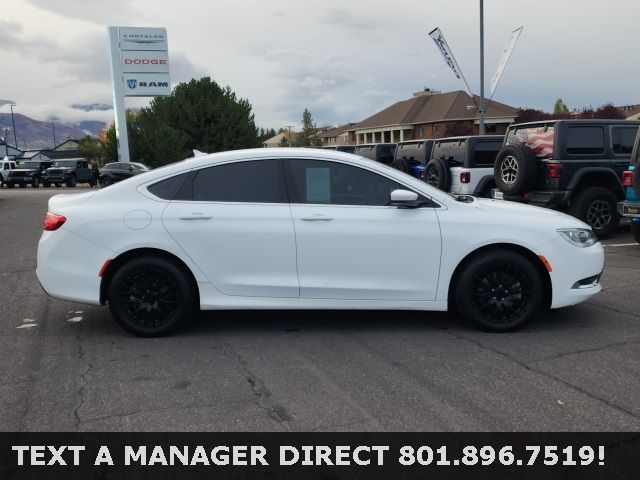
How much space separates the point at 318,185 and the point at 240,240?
810 mm

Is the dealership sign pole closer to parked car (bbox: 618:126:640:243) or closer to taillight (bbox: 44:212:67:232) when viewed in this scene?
parked car (bbox: 618:126:640:243)

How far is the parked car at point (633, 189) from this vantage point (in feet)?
27.8

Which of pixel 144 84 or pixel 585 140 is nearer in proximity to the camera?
pixel 585 140

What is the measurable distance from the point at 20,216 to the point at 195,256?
48.4 ft

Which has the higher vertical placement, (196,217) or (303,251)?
(196,217)

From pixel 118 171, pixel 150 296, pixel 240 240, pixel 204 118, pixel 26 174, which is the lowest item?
pixel 150 296

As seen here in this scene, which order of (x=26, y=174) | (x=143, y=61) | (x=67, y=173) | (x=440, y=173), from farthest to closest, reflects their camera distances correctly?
(x=26, y=174) → (x=67, y=173) → (x=143, y=61) → (x=440, y=173)

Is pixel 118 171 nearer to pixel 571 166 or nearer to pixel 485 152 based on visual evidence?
pixel 485 152

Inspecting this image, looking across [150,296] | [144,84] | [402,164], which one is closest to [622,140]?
[402,164]

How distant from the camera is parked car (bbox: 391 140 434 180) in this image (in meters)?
13.5

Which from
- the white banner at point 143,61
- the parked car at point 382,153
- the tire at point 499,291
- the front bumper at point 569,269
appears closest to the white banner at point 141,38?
the white banner at point 143,61

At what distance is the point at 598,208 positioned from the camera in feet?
33.7

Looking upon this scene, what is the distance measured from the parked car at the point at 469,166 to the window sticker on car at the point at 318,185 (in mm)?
6746

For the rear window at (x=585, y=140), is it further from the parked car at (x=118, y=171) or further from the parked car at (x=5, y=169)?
the parked car at (x=5, y=169)
